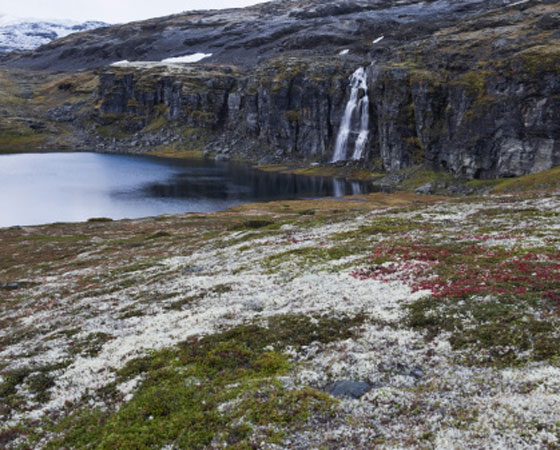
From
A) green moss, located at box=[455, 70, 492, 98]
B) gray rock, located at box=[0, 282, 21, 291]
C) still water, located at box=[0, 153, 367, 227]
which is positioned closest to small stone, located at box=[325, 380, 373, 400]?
gray rock, located at box=[0, 282, 21, 291]

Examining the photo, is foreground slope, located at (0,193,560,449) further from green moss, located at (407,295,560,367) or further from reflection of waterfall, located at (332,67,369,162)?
reflection of waterfall, located at (332,67,369,162)

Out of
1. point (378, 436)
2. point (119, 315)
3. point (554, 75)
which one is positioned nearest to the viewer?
point (378, 436)

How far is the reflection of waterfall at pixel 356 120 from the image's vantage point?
185 m

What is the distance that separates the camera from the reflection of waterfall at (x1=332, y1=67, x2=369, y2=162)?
18500cm

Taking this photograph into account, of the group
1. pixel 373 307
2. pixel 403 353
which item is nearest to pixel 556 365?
pixel 403 353

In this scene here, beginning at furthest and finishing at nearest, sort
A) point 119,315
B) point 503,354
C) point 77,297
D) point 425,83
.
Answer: point 425,83 < point 77,297 < point 119,315 < point 503,354

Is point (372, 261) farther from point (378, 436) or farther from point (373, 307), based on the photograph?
point (378, 436)

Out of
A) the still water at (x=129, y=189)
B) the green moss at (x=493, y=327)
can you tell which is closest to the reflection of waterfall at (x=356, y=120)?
the still water at (x=129, y=189)

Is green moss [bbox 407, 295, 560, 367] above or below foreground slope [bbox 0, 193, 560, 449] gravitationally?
above

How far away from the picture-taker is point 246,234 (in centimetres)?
5059

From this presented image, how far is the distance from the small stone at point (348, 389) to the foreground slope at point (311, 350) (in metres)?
0.26

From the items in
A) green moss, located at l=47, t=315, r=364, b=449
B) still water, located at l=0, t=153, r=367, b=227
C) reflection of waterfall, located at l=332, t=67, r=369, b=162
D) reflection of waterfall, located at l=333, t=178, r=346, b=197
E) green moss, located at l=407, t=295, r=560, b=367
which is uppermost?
reflection of waterfall, located at l=332, t=67, r=369, b=162

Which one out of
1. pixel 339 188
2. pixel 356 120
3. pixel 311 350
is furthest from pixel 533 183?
pixel 356 120

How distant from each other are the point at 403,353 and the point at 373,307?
4.80 metres
